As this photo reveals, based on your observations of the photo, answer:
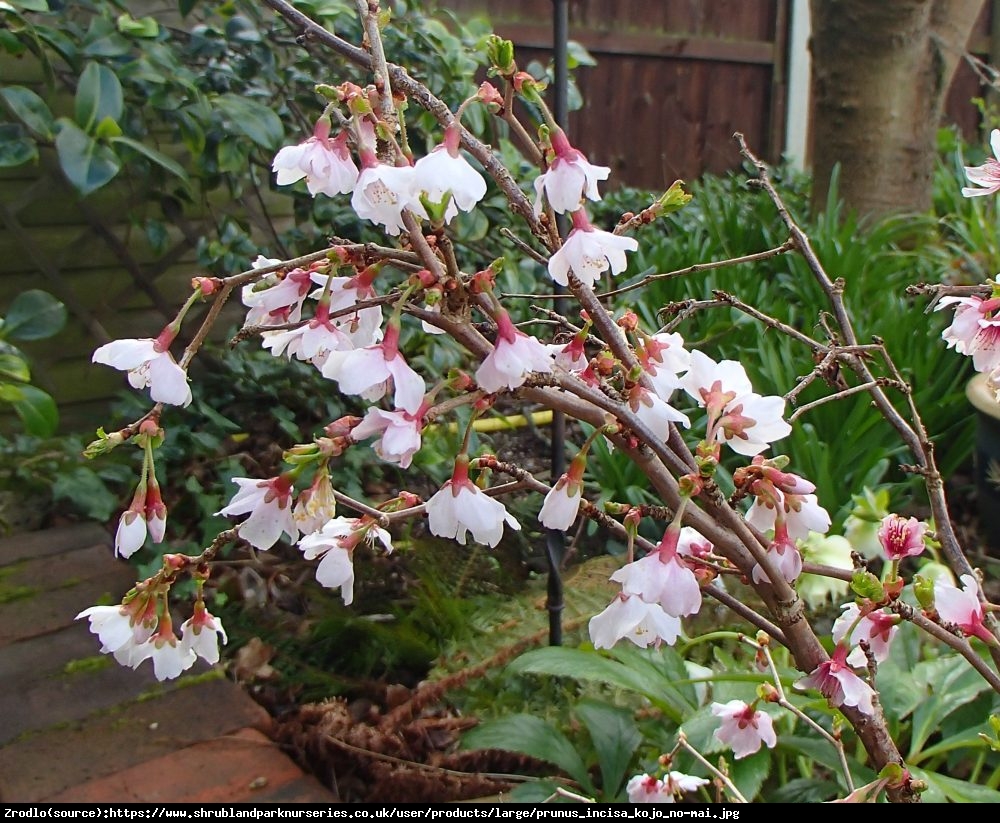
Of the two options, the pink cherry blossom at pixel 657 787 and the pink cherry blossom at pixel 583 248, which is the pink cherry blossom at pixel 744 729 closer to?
the pink cherry blossom at pixel 657 787

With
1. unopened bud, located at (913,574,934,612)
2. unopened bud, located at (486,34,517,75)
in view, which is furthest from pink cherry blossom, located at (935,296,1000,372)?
unopened bud, located at (486,34,517,75)

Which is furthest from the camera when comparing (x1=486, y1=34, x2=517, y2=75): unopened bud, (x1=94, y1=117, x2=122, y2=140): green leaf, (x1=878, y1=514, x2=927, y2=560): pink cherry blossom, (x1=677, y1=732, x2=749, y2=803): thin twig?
(x1=94, y1=117, x2=122, y2=140): green leaf

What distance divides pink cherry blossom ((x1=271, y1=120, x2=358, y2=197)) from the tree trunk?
10.1 ft

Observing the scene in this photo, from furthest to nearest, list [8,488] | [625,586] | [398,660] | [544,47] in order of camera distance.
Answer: [544,47], [8,488], [398,660], [625,586]

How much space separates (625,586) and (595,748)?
0.78 m

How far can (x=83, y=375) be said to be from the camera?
7.99ft

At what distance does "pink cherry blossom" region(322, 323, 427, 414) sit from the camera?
21.9 inches

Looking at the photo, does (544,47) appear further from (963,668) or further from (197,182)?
(963,668)

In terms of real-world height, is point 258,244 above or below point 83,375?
above

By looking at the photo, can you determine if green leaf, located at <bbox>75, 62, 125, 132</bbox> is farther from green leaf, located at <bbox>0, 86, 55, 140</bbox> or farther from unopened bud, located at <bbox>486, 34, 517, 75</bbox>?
unopened bud, located at <bbox>486, 34, 517, 75</bbox>

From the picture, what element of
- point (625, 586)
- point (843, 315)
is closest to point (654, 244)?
point (843, 315)

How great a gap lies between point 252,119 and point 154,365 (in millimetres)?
1396

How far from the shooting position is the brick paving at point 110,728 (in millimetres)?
1219

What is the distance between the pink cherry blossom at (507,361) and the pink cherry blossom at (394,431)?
0.05 meters
